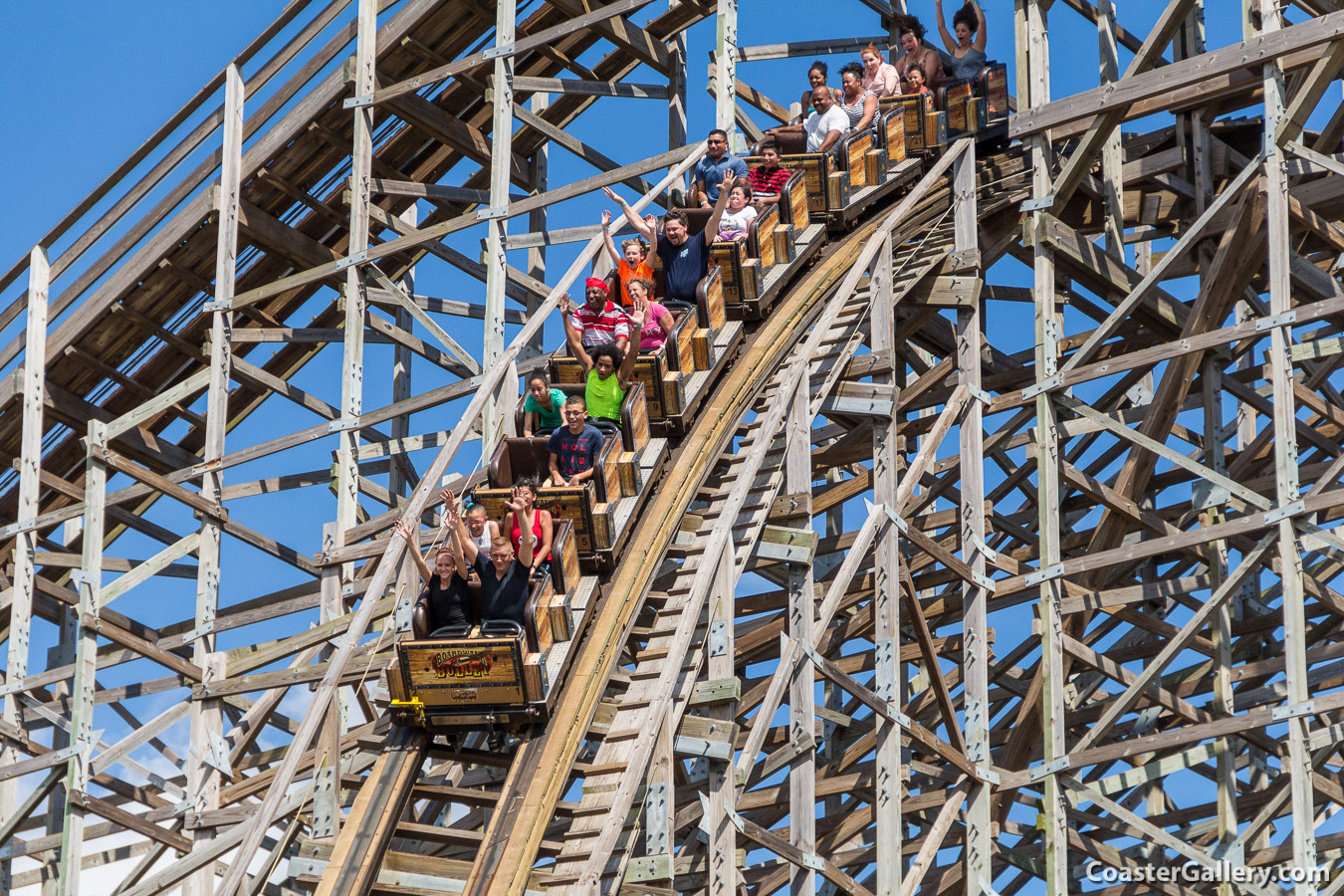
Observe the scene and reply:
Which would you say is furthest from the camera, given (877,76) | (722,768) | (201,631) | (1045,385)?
(877,76)

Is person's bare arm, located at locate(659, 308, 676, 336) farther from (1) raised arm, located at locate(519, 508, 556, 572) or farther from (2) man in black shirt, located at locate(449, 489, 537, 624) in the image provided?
(2) man in black shirt, located at locate(449, 489, 537, 624)

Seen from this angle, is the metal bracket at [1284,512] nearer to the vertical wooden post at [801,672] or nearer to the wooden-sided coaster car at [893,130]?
the vertical wooden post at [801,672]

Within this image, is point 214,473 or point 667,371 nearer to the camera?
point 667,371

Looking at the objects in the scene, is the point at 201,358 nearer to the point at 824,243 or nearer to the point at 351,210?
the point at 351,210

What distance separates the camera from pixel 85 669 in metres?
15.2

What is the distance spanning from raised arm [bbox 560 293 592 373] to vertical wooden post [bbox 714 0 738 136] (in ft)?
11.2

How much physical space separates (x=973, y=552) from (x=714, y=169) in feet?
11.9

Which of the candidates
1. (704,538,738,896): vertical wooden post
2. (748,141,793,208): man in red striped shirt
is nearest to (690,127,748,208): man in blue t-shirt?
(748,141,793,208): man in red striped shirt

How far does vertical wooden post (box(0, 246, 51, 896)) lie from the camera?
15.8m

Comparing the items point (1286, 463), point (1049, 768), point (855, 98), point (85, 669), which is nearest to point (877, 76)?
point (855, 98)

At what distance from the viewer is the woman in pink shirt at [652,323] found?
1392 cm

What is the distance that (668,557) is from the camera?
12672 millimetres

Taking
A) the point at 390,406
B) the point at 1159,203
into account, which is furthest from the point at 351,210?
the point at 1159,203

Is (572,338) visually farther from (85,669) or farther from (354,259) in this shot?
(85,669)
